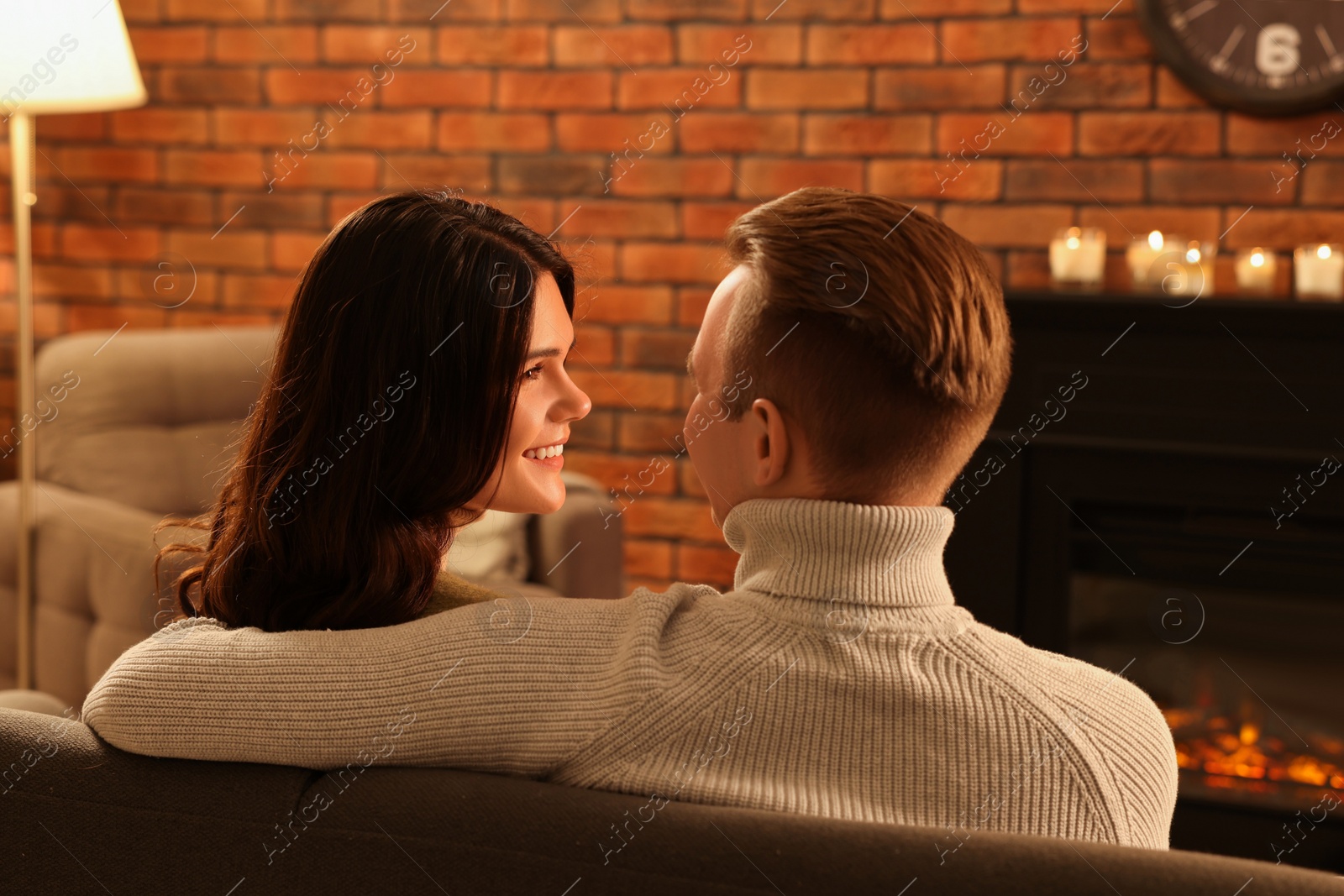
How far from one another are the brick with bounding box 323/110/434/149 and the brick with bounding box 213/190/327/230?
147 mm

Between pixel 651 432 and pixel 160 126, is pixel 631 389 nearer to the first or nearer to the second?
pixel 651 432

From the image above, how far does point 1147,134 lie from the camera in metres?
2.59

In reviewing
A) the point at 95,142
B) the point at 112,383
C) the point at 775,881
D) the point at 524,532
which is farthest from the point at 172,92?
the point at 775,881

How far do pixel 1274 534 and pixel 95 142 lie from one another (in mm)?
2889

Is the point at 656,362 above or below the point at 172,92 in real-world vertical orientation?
below

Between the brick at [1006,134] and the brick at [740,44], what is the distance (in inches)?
14.3

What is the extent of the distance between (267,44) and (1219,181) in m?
2.19

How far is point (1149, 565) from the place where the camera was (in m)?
2.55

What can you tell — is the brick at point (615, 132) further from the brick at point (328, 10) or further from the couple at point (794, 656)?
the couple at point (794, 656)

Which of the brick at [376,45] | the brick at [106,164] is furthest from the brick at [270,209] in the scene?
the brick at [376,45]

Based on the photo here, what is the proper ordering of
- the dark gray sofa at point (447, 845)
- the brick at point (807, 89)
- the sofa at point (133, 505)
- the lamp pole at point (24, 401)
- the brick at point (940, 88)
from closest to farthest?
the dark gray sofa at point (447, 845) < the sofa at point (133, 505) < the lamp pole at point (24, 401) < the brick at point (940, 88) < the brick at point (807, 89)

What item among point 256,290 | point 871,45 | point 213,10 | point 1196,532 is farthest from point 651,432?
point 213,10

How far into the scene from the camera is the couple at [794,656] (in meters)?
0.76

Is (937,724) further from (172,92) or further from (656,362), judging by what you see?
(172,92)
